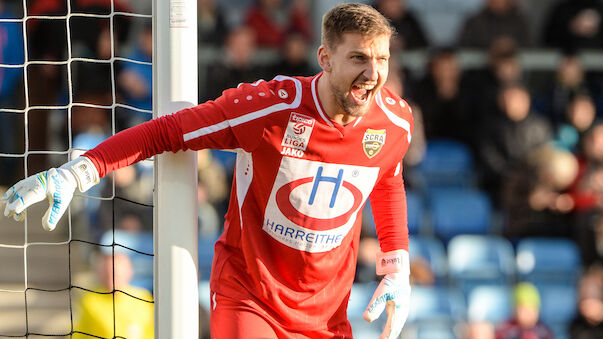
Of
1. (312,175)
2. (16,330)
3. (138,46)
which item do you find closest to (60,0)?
(138,46)

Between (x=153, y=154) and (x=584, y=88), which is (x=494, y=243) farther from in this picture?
(x=153, y=154)

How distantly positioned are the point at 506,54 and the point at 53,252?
4.83 m

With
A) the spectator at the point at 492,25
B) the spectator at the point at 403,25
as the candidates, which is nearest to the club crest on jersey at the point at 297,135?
the spectator at the point at 403,25

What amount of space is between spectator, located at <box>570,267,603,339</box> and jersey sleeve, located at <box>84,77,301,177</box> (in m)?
4.79

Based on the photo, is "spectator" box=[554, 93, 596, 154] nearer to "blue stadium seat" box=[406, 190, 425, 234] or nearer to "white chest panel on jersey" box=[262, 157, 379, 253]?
"blue stadium seat" box=[406, 190, 425, 234]

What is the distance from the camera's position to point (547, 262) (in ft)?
26.7

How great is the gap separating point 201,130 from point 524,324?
4.57 meters

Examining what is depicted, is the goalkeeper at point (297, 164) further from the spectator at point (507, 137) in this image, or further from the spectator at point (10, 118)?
the spectator at point (507, 137)

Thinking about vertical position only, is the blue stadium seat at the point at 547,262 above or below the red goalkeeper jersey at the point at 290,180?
below

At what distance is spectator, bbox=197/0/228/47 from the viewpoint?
29.9 ft

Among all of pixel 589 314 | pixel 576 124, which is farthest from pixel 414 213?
pixel 576 124

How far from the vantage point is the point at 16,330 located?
657 cm

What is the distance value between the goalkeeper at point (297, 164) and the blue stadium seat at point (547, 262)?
4347 millimetres

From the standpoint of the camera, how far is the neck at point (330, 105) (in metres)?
3.83
